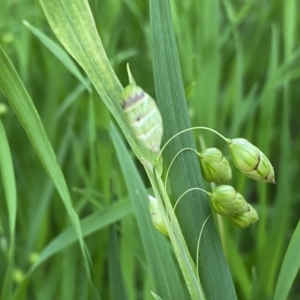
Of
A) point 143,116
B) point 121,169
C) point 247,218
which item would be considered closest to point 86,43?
point 143,116

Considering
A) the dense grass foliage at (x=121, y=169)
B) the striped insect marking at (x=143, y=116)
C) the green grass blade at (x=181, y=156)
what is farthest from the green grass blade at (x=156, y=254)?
the striped insect marking at (x=143, y=116)

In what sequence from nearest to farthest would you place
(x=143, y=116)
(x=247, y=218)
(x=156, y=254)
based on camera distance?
(x=143, y=116) < (x=247, y=218) < (x=156, y=254)

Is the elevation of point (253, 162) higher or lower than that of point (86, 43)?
lower

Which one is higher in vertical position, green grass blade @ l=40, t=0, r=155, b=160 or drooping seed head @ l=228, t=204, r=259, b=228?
green grass blade @ l=40, t=0, r=155, b=160

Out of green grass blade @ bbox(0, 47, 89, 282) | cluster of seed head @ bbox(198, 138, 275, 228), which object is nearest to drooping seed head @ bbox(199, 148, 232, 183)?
cluster of seed head @ bbox(198, 138, 275, 228)

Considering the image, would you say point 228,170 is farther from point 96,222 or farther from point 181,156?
point 96,222

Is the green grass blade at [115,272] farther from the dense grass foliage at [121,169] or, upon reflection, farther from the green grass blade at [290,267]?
the green grass blade at [290,267]

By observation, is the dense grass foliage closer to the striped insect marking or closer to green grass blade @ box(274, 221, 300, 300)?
green grass blade @ box(274, 221, 300, 300)
